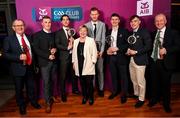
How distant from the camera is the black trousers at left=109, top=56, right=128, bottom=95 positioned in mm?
5176

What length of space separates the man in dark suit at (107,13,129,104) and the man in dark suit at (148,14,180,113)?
563 millimetres

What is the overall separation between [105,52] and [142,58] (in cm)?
93

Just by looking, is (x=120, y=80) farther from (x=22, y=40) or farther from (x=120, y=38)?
(x=22, y=40)

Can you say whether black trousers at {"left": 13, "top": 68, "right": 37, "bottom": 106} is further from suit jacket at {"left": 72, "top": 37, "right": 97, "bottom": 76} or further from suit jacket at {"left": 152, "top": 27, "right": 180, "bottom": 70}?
suit jacket at {"left": 152, "top": 27, "right": 180, "bottom": 70}

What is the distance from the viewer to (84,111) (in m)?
4.91

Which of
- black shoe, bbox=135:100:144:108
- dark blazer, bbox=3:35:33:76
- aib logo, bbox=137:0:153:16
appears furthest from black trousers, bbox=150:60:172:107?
dark blazer, bbox=3:35:33:76

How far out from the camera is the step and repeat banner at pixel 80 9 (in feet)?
17.5

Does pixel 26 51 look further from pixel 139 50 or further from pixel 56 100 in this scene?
pixel 139 50

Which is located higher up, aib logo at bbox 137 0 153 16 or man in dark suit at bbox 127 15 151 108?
aib logo at bbox 137 0 153 16

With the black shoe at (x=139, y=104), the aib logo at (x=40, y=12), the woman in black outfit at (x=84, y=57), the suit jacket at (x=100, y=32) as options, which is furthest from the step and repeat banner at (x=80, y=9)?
the black shoe at (x=139, y=104)

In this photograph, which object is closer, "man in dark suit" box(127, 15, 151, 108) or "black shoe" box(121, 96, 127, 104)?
"man in dark suit" box(127, 15, 151, 108)

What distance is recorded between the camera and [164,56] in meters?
4.47

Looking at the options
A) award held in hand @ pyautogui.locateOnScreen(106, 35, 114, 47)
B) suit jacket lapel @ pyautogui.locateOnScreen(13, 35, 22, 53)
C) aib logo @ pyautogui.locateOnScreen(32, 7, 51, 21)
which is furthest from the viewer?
aib logo @ pyautogui.locateOnScreen(32, 7, 51, 21)

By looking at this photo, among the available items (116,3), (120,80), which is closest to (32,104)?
(120,80)
